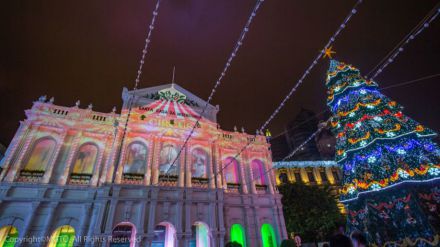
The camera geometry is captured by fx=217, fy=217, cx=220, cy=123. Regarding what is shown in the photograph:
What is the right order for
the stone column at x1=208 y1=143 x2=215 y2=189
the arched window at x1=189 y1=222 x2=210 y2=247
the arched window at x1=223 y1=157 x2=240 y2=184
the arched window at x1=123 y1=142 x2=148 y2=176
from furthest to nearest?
the arched window at x1=223 y1=157 x2=240 y2=184 → the stone column at x1=208 y1=143 x2=215 y2=189 → the arched window at x1=189 y1=222 x2=210 y2=247 → the arched window at x1=123 y1=142 x2=148 y2=176

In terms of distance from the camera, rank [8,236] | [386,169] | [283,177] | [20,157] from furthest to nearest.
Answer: [283,177] → [20,157] → [8,236] → [386,169]

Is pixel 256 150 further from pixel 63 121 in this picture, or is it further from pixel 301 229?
pixel 63 121

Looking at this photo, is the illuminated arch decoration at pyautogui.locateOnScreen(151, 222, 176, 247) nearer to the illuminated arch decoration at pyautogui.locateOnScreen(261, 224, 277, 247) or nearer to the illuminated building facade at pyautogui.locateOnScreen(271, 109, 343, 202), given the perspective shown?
the illuminated arch decoration at pyautogui.locateOnScreen(261, 224, 277, 247)

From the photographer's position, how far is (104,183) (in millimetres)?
13586

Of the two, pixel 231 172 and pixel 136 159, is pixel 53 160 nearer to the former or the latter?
pixel 136 159

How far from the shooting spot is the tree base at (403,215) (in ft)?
25.7

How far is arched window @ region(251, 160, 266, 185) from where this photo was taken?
19359 millimetres

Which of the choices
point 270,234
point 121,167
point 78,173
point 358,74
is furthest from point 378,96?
point 78,173

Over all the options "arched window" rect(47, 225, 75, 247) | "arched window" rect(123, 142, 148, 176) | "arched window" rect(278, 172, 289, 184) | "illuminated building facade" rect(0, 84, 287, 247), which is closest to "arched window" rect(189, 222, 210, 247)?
"illuminated building facade" rect(0, 84, 287, 247)

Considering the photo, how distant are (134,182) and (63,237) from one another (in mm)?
4915

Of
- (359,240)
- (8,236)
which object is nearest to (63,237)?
(8,236)

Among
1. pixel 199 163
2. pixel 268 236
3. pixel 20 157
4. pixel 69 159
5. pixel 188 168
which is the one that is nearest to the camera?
pixel 20 157

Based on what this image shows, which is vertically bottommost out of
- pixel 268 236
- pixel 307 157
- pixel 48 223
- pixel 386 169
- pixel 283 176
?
pixel 268 236

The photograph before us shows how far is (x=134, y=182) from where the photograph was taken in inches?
574
